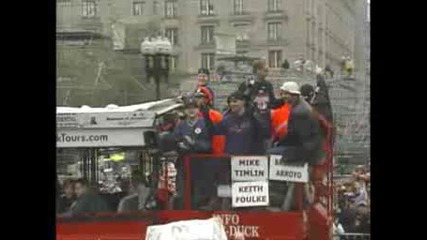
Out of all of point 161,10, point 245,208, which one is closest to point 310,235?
point 245,208

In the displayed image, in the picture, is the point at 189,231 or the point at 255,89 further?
the point at 255,89

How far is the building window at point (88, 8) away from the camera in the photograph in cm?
338

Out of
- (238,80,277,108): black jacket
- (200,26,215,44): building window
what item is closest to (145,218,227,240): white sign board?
(238,80,277,108): black jacket

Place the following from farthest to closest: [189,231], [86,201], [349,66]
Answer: [86,201] → [349,66] → [189,231]

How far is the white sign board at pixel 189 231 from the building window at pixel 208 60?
67 centimetres

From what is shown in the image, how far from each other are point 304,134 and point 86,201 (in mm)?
1007

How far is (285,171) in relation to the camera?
11.0 feet

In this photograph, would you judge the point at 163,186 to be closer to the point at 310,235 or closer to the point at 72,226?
the point at 72,226

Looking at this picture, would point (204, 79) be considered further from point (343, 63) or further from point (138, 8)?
point (343, 63)

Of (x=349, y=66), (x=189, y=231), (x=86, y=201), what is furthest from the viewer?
(x=86, y=201)

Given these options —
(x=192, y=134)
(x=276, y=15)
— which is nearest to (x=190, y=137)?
(x=192, y=134)

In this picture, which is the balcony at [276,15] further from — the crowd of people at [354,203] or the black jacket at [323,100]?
the crowd of people at [354,203]
